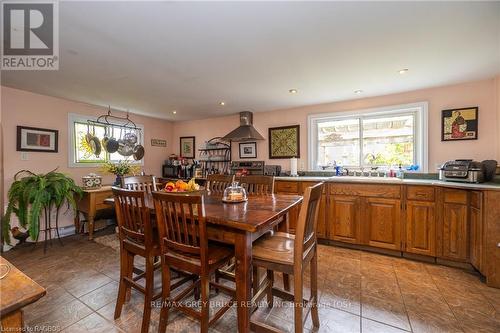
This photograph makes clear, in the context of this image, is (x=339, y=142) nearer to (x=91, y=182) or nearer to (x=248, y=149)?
(x=248, y=149)

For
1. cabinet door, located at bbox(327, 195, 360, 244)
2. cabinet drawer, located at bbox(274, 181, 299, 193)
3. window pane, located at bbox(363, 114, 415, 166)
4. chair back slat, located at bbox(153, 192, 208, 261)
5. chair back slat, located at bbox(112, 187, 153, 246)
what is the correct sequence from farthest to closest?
cabinet drawer, located at bbox(274, 181, 299, 193)
window pane, located at bbox(363, 114, 415, 166)
cabinet door, located at bbox(327, 195, 360, 244)
chair back slat, located at bbox(112, 187, 153, 246)
chair back slat, located at bbox(153, 192, 208, 261)

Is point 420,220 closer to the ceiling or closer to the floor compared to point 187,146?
closer to the floor

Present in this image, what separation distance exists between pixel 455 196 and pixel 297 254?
89.7 inches

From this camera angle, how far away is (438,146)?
304 cm

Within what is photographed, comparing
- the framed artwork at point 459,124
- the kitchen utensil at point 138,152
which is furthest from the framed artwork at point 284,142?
the kitchen utensil at point 138,152

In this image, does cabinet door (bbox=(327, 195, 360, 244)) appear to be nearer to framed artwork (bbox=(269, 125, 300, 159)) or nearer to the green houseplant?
framed artwork (bbox=(269, 125, 300, 159))

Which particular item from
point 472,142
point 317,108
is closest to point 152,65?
point 317,108

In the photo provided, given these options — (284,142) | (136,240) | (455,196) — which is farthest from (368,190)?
(136,240)

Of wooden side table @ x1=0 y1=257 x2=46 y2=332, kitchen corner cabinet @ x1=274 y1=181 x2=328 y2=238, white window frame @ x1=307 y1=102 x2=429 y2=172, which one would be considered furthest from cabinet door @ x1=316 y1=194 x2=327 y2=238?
wooden side table @ x1=0 y1=257 x2=46 y2=332

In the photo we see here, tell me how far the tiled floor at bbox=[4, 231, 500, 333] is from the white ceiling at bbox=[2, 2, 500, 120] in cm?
221

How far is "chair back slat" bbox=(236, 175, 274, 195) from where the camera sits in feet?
7.79

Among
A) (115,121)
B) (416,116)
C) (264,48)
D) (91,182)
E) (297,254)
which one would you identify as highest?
(264,48)

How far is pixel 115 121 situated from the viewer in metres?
4.26

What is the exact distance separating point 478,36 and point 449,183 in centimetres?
145
